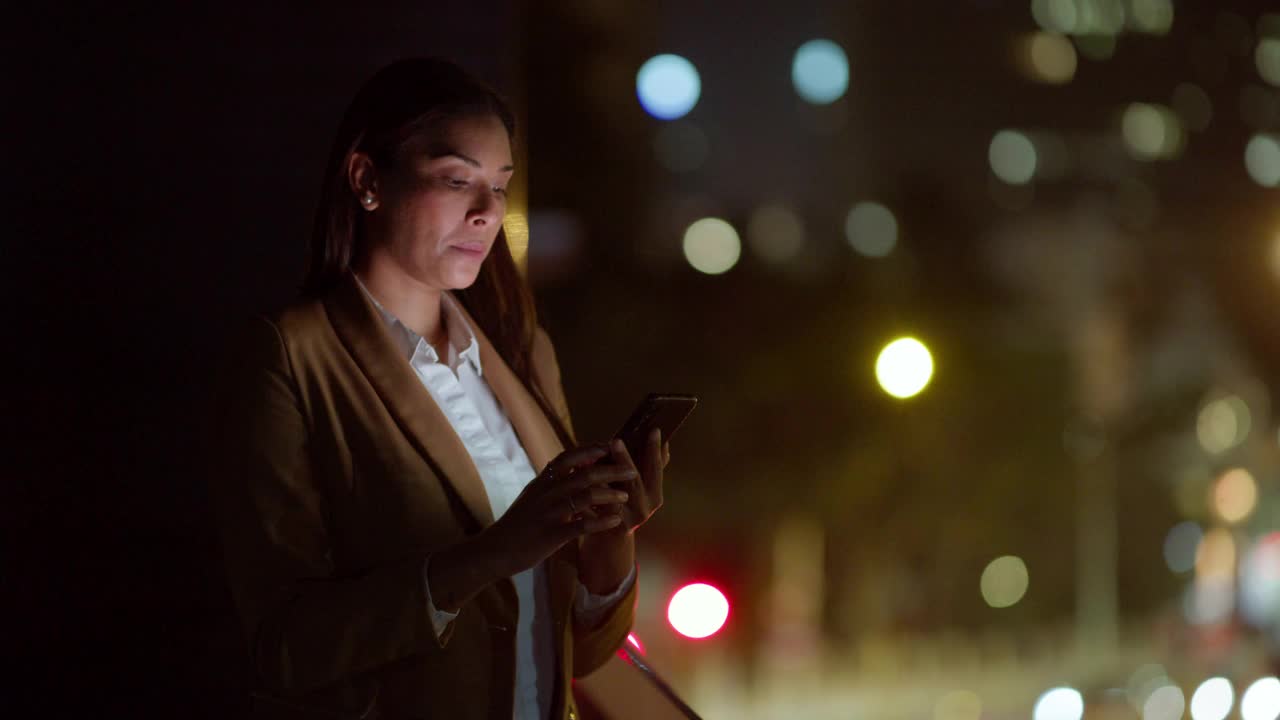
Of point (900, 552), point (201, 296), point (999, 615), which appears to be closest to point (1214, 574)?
point (999, 615)

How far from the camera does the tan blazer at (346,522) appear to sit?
186 cm

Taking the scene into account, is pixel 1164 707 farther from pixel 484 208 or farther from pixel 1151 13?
pixel 484 208

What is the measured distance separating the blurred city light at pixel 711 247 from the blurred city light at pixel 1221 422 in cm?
1731

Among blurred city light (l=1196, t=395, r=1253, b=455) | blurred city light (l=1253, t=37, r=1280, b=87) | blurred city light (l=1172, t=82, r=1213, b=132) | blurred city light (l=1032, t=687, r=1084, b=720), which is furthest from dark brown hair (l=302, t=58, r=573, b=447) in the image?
blurred city light (l=1253, t=37, r=1280, b=87)

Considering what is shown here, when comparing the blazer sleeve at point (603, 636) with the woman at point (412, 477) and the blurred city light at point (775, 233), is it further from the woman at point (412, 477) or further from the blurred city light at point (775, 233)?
the blurred city light at point (775, 233)

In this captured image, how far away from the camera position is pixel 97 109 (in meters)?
2.45

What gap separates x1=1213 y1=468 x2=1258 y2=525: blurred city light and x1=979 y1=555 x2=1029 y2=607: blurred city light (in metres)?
6.02

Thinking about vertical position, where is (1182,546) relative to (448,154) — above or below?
below

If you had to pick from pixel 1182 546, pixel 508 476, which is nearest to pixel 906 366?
pixel 508 476

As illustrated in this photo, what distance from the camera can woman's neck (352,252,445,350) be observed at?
2.17 m

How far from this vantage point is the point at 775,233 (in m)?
25.7

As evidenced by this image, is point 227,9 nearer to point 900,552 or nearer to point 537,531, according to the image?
point 537,531

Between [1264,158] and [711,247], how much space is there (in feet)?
91.4

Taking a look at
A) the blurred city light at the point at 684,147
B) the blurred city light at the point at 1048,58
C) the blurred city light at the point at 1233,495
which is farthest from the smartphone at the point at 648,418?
the blurred city light at the point at 1048,58
